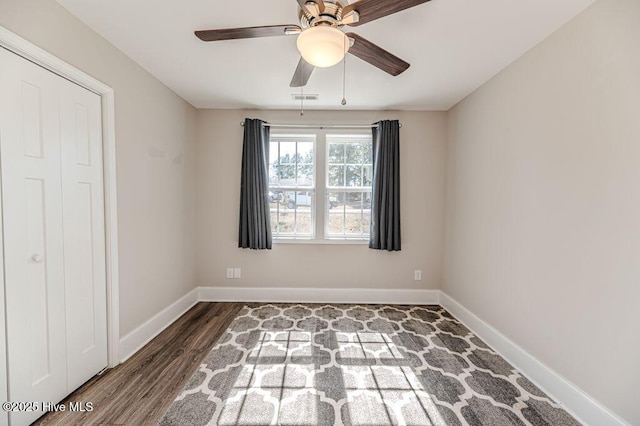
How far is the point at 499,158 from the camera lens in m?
2.21

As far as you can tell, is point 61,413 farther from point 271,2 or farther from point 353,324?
point 271,2

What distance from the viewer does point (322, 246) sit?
3.22m

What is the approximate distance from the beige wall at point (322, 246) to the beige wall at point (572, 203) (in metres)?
0.79

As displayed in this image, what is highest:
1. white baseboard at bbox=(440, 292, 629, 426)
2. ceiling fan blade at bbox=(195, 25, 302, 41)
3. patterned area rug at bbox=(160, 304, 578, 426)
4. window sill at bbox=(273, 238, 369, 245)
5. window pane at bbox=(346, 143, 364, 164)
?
ceiling fan blade at bbox=(195, 25, 302, 41)

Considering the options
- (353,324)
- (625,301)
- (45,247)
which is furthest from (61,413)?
(625,301)

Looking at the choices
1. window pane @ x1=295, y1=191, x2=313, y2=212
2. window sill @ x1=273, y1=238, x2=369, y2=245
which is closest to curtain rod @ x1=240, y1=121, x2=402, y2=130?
window pane @ x1=295, y1=191, x2=313, y2=212

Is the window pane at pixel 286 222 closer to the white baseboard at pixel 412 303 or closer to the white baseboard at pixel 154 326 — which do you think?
the white baseboard at pixel 412 303

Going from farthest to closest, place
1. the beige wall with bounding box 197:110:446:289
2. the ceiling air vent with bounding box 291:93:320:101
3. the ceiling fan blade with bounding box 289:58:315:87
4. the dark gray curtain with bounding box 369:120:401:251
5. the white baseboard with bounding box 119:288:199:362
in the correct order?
the beige wall with bounding box 197:110:446:289, the dark gray curtain with bounding box 369:120:401:251, the ceiling air vent with bounding box 291:93:320:101, the white baseboard with bounding box 119:288:199:362, the ceiling fan blade with bounding box 289:58:315:87

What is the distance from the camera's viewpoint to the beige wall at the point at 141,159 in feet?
4.89

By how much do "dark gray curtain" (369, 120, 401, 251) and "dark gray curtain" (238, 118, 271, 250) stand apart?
134 cm

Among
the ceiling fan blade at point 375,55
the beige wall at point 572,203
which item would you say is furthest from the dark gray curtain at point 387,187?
the ceiling fan blade at point 375,55

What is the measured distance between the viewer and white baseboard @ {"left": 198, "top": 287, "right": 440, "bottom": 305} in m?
3.19

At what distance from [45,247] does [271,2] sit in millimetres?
1918

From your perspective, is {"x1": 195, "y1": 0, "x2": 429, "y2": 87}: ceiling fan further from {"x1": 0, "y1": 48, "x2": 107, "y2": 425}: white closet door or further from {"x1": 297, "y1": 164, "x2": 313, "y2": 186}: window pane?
{"x1": 297, "y1": 164, "x2": 313, "y2": 186}: window pane
